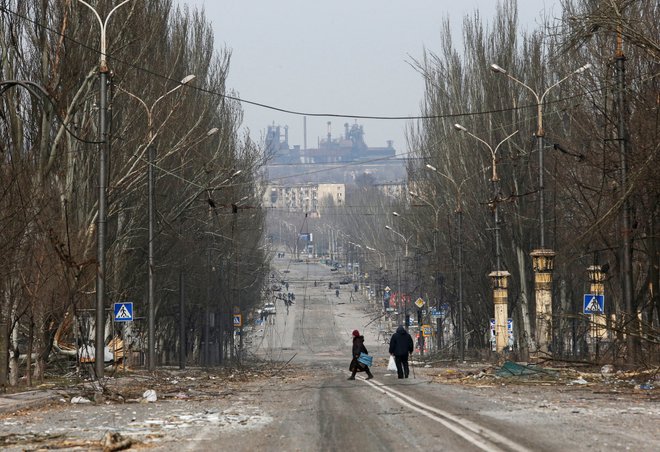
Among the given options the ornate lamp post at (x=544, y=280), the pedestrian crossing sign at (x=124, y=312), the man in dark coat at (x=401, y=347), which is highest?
the ornate lamp post at (x=544, y=280)

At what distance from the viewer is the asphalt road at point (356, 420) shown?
12.5 metres

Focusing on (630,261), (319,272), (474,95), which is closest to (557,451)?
(630,261)

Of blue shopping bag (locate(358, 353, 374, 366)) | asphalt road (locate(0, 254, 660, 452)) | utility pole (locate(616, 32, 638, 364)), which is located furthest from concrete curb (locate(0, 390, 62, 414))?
utility pole (locate(616, 32, 638, 364))

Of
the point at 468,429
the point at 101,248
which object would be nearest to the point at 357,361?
the point at 101,248

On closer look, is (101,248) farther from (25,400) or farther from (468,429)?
(468,429)

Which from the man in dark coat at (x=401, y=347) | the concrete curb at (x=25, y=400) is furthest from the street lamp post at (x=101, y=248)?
the man in dark coat at (x=401, y=347)

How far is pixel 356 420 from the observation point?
50.8 feet

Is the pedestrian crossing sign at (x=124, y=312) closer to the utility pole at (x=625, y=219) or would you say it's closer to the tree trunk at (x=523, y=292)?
the utility pole at (x=625, y=219)

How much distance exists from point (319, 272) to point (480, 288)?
133 meters

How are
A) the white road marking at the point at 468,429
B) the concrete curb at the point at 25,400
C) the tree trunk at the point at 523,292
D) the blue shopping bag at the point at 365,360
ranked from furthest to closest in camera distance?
the tree trunk at the point at 523,292, the blue shopping bag at the point at 365,360, the concrete curb at the point at 25,400, the white road marking at the point at 468,429

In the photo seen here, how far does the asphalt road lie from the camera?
41.1 ft

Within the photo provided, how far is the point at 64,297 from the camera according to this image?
101 feet

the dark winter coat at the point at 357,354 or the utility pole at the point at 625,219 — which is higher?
the utility pole at the point at 625,219

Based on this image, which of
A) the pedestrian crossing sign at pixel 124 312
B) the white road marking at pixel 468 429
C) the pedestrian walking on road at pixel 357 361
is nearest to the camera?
the white road marking at pixel 468 429
